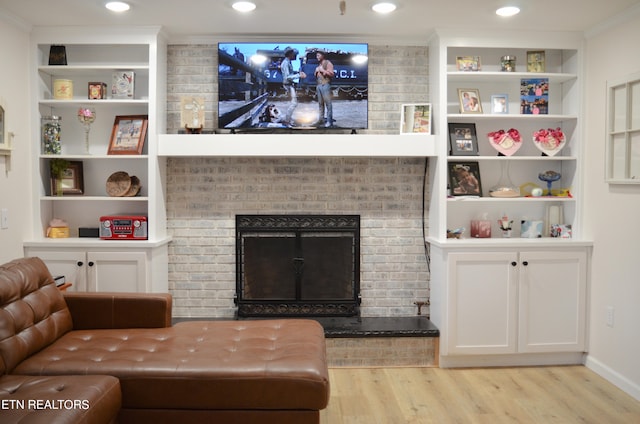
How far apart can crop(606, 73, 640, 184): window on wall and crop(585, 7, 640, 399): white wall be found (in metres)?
0.07

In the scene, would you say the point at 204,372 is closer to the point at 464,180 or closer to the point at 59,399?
the point at 59,399

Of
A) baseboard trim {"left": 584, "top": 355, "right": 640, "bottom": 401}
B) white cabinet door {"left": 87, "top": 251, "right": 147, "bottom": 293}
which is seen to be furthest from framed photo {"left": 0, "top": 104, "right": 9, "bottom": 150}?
baseboard trim {"left": 584, "top": 355, "right": 640, "bottom": 401}

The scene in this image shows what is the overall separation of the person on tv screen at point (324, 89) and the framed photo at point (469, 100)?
3.08 ft

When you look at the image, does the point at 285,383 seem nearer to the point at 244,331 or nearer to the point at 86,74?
the point at 244,331

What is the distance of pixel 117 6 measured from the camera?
3.42 metres

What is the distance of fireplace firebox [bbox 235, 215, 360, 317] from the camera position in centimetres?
427

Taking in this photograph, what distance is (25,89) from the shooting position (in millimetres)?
3879

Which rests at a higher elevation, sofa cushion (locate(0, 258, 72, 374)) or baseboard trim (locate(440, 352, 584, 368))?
sofa cushion (locate(0, 258, 72, 374))

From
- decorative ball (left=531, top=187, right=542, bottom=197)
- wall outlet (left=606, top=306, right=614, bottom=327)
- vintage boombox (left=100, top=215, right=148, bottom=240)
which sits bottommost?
wall outlet (left=606, top=306, right=614, bottom=327)

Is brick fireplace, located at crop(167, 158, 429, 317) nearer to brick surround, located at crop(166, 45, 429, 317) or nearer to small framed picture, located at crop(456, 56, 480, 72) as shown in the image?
brick surround, located at crop(166, 45, 429, 317)

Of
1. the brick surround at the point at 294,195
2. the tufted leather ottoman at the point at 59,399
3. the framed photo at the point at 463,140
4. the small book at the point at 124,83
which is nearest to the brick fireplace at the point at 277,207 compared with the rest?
the brick surround at the point at 294,195

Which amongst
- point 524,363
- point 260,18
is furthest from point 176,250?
point 524,363

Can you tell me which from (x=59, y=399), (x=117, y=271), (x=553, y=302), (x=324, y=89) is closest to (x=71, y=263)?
(x=117, y=271)

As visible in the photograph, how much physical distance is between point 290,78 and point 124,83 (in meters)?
1.17
